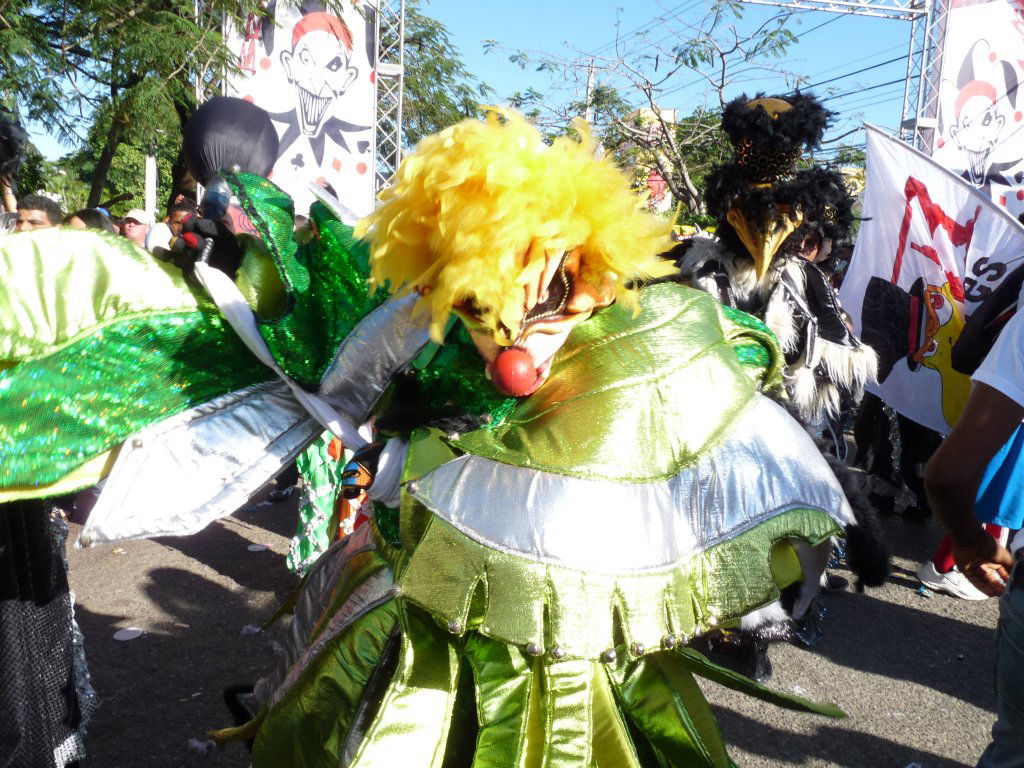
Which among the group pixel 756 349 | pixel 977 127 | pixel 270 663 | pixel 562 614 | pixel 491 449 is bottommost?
pixel 270 663

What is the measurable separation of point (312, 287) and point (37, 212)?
3.49 meters

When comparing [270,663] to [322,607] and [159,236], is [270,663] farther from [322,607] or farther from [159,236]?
[159,236]

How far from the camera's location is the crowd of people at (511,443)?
4.13 feet

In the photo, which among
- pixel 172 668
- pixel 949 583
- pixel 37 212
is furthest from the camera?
pixel 37 212

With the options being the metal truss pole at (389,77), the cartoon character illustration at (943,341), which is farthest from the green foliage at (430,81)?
the cartoon character illustration at (943,341)

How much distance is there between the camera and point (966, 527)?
168cm

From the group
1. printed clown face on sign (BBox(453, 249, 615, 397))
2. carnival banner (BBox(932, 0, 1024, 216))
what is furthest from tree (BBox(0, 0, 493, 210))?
carnival banner (BBox(932, 0, 1024, 216))

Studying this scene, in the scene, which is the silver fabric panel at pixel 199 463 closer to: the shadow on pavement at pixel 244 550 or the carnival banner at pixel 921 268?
the shadow on pavement at pixel 244 550

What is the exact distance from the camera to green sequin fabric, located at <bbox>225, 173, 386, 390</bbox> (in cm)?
156

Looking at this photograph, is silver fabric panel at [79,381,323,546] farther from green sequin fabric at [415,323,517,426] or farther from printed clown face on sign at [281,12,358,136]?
printed clown face on sign at [281,12,358,136]

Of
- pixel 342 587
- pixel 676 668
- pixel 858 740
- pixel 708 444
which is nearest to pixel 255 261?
pixel 342 587

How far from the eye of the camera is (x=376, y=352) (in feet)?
4.97

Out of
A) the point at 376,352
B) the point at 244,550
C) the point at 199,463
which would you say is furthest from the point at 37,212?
the point at 376,352

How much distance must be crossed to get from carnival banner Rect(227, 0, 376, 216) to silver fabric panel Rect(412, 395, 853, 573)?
5318mm
